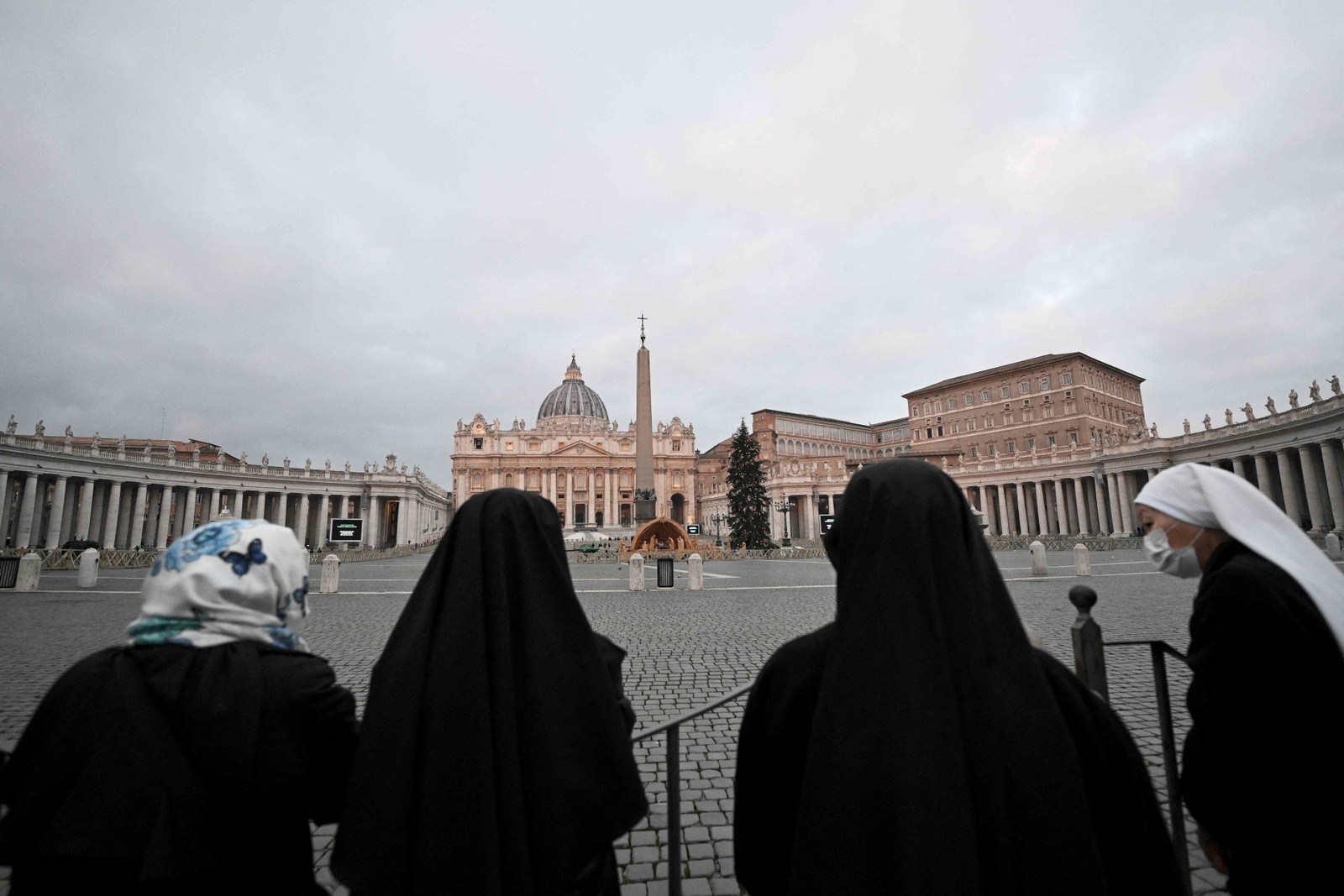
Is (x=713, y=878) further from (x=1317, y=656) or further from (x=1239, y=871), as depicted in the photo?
(x=1317, y=656)

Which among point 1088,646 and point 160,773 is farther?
point 1088,646

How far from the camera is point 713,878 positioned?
132 inches

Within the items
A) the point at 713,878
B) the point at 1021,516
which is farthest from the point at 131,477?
the point at 1021,516

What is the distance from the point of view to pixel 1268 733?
6.42 ft

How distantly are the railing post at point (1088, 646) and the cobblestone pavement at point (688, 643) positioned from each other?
108 cm

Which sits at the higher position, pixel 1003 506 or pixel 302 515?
pixel 302 515

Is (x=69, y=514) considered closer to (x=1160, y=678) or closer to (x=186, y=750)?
(x=186, y=750)

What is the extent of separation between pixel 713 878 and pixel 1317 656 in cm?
288

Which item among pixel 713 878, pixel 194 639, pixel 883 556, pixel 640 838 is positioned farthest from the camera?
pixel 640 838

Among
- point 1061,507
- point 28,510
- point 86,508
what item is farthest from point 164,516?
point 1061,507

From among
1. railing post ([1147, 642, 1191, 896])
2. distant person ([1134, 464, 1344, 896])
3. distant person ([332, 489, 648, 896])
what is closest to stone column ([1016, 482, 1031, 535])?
railing post ([1147, 642, 1191, 896])

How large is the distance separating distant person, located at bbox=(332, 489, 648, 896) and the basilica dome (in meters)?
107

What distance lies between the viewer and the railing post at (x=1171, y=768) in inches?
119

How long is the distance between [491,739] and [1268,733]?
248cm
